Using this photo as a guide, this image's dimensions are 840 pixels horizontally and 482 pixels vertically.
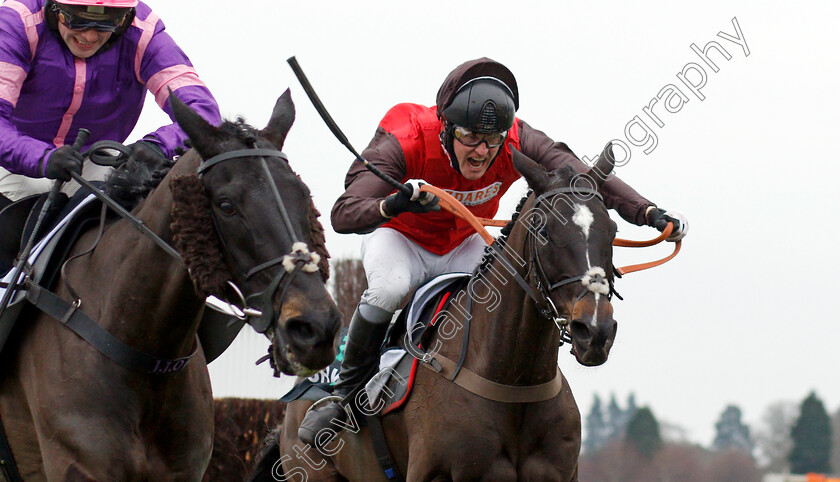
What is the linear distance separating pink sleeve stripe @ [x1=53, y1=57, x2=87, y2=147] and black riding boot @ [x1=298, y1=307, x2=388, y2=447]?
202 cm

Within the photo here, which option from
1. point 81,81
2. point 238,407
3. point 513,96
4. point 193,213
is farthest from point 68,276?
point 238,407

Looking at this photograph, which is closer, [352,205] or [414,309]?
[352,205]

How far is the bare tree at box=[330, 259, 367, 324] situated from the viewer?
46.3 ft

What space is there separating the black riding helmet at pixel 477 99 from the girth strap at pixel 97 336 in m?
2.35

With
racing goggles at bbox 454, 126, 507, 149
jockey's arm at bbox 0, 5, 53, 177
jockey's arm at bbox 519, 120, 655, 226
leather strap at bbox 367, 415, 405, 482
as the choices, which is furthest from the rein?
jockey's arm at bbox 519, 120, 655, 226

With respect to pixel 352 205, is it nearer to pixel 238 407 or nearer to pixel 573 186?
pixel 573 186

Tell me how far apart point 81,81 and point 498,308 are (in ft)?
8.59

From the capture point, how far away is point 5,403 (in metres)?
4.50

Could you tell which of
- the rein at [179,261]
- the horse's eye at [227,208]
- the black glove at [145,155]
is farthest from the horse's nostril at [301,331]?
the black glove at [145,155]

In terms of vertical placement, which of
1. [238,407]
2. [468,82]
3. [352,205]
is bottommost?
[238,407]

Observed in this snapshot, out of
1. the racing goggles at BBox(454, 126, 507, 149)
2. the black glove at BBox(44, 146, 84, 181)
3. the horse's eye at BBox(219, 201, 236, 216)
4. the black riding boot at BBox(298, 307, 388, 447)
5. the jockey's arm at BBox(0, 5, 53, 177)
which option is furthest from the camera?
the black riding boot at BBox(298, 307, 388, 447)

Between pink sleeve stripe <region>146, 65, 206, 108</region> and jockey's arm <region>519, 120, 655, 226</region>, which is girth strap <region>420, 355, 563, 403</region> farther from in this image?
pink sleeve stripe <region>146, 65, 206, 108</region>

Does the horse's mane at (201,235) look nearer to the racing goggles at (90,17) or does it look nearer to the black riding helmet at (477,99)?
the racing goggles at (90,17)

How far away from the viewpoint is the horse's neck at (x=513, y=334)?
5.43 metres
